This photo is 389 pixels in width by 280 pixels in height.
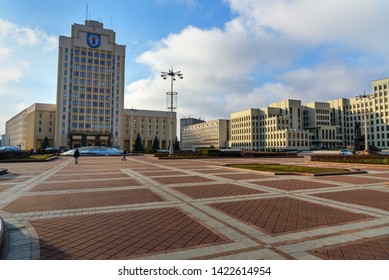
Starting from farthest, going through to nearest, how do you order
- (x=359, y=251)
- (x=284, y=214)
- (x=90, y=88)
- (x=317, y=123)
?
1. (x=317, y=123)
2. (x=90, y=88)
3. (x=284, y=214)
4. (x=359, y=251)

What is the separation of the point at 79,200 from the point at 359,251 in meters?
6.54

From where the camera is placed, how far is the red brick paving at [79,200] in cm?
623

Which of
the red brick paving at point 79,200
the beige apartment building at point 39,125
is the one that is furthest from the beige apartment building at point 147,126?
the red brick paving at point 79,200

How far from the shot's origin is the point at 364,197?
743cm

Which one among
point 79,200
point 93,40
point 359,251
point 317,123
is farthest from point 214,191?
point 317,123

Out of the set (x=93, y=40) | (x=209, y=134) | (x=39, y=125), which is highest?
(x=93, y=40)

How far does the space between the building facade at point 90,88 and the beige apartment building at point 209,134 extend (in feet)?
174

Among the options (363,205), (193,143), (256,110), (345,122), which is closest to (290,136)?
(256,110)

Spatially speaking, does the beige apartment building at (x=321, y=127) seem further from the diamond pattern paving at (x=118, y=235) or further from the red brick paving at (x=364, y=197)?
the diamond pattern paving at (x=118, y=235)

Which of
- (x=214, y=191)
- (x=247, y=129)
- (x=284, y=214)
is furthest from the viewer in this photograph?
(x=247, y=129)

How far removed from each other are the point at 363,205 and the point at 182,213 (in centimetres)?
466

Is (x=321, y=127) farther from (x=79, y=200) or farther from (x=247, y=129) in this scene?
(x=79, y=200)

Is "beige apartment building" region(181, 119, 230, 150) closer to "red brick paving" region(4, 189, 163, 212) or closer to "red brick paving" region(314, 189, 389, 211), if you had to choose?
"red brick paving" region(314, 189, 389, 211)
